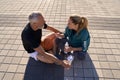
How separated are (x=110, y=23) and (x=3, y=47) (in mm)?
3374

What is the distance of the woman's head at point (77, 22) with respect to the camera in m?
3.96

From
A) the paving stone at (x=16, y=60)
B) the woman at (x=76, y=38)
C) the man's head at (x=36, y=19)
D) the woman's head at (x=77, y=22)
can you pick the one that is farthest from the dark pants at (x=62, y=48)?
the paving stone at (x=16, y=60)

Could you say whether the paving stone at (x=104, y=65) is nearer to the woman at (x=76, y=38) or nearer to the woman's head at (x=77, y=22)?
the woman at (x=76, y=38)

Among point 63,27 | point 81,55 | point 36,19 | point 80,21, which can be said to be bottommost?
point 63,27

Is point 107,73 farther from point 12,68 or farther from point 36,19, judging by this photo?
point 12,68

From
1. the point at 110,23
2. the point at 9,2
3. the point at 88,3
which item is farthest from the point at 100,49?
the point at 9,2

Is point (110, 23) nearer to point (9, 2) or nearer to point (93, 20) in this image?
point (93, 20)

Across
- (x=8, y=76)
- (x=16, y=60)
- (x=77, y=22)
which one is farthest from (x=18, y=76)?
(x=77, y=22)

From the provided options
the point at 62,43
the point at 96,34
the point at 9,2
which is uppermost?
the point at 62,43

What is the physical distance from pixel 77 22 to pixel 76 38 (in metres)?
0.43

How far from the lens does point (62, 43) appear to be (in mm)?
4508

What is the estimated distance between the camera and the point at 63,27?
603 centimetres

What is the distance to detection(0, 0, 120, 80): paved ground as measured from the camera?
4152 millimetres

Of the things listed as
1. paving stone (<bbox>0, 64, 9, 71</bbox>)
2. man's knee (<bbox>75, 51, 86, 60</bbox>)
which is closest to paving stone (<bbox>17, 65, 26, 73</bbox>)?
paving stone (<bbox>0, 64, 9, 71</bbox>)
